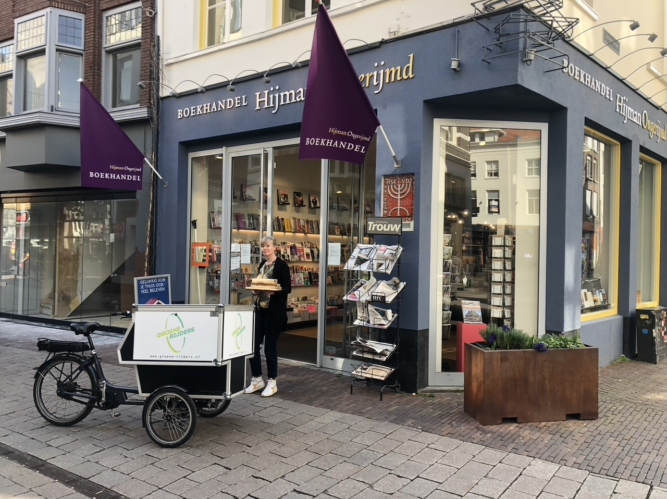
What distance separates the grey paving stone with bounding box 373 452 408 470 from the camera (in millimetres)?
4691

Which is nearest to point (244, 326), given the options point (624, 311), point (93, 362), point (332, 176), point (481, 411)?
point (93, 362)

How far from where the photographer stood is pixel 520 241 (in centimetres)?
743

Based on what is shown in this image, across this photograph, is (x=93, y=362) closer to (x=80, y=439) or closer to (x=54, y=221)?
(x=80, y=439)

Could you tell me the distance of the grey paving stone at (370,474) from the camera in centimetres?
442

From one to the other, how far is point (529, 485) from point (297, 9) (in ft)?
24.2

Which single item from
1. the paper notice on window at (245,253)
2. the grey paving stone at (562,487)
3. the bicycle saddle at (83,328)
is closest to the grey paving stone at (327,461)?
the grey paving stone at (562,487)

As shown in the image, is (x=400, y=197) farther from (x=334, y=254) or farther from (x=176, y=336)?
(x=176, y=336)

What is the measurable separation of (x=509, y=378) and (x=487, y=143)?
3225 millimetres

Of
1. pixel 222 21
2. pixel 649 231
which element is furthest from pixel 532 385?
pixel 222 21

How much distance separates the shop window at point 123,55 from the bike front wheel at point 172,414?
7.65 meters

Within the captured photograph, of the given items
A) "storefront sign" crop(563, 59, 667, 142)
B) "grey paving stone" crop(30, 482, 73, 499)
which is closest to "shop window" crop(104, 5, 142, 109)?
"storefront sign" crop(563, 59, 667, 142)

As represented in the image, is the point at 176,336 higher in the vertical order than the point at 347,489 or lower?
higher

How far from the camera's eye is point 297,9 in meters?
8.70

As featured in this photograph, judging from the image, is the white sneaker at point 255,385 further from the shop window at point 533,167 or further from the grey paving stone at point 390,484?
the shop window at point 533,167
